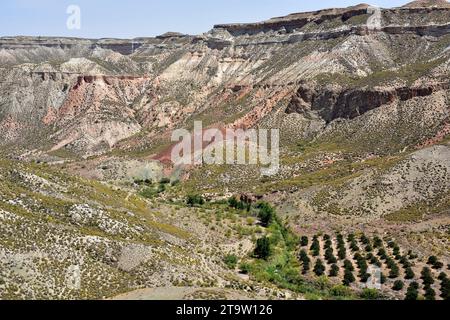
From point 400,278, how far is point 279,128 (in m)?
64.7

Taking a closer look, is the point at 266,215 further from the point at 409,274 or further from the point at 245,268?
the point at 409,274

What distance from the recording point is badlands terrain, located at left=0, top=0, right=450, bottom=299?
40.7 m

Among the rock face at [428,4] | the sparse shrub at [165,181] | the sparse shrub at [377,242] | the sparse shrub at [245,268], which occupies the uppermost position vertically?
the rock face at [428,4]

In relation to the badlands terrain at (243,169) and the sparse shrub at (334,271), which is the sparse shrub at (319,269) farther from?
the sparse shrub at (334,271)

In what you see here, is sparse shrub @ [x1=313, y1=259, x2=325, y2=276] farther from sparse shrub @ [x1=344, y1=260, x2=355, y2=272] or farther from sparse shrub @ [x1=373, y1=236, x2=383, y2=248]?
sparse shrub @ [x1=373, y1=236, x2=383, y2=248]

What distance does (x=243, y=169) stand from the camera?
9619cm

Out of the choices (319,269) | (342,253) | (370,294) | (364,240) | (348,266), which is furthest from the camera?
Answer: (364,240)

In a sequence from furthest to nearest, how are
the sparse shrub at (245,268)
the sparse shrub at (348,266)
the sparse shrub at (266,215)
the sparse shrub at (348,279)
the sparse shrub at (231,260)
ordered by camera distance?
the sparse shrub at (266,215), the sparse shrub at (348,266), the sparse shrub at (348,279), the sparse shrub at (231,260), the sparse shrub at (245,268)

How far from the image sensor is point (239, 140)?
110m

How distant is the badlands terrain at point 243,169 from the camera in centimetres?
4069

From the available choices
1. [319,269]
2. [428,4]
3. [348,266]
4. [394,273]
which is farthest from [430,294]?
[428,4]

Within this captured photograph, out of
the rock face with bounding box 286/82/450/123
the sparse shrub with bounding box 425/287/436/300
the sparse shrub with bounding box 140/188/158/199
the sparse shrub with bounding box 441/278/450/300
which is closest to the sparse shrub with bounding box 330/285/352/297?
the sparse shrub with bounding box 425/287/436/300

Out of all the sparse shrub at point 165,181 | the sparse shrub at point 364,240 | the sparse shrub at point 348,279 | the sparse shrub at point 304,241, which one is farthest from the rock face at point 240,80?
the sparse shrub at point 348,279
